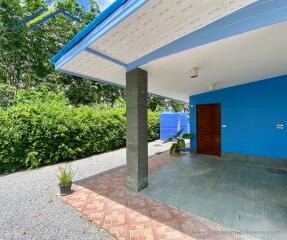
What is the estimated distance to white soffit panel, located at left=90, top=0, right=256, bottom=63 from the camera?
1.87 m

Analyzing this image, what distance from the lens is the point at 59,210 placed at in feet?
10.0

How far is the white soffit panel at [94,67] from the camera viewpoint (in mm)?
3244

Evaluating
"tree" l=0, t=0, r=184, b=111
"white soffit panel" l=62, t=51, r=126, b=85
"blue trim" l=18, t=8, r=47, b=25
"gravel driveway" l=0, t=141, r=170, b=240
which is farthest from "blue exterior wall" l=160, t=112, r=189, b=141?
"blue trim" l=18, t=8, r=47, b=25

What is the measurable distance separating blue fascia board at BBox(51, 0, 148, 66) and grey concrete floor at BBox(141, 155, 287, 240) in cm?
323

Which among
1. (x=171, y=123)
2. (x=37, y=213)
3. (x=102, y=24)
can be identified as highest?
(x=102, y=24)

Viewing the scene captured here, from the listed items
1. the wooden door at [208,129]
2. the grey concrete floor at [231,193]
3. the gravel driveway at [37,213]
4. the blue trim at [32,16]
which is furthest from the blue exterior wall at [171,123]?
the blue trim at [32,16]

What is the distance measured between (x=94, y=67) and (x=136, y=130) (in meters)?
1.75

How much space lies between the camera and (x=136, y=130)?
363 centimetres

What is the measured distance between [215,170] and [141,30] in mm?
4630

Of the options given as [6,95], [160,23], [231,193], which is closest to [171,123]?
[231,193]

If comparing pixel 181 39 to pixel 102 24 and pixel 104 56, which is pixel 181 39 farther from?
pixel 104 56

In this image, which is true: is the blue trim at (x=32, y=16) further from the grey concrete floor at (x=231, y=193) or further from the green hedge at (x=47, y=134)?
the grey concrete floor at (x=231, y=193)

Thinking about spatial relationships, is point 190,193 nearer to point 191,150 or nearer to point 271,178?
point 271,178

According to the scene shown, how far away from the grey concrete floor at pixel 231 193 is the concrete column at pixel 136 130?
403 millimetres
